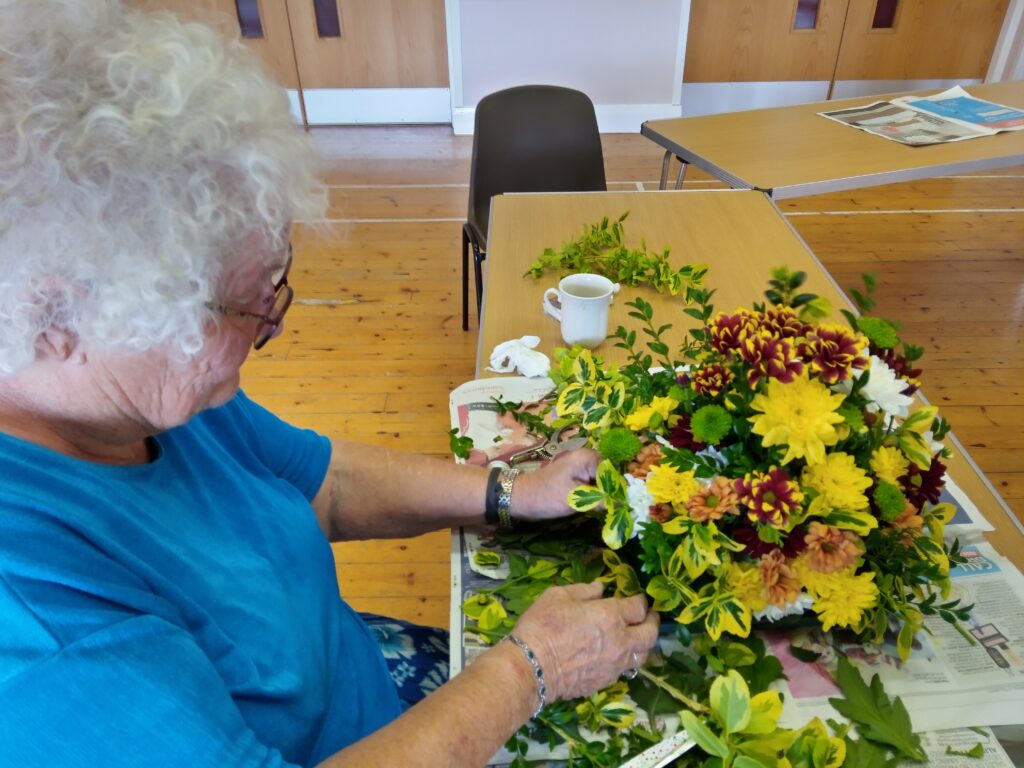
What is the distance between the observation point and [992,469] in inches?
88.5

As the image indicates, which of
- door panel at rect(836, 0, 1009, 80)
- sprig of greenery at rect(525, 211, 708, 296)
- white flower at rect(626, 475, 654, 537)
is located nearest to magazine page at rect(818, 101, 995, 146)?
sprig of greenery at rect(525, 211, 708, 296)

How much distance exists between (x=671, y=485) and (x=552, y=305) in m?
0.75

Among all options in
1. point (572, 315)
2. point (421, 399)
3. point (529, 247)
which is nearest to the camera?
point (572, 315)

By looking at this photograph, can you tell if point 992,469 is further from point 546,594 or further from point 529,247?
point 546,594

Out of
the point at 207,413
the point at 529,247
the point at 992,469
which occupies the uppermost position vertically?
the point at 207,413

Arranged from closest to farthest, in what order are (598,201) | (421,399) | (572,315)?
(572,315) → (598,201) → (421,399)

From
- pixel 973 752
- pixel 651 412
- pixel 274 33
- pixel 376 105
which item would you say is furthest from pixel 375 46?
pixel 973 752

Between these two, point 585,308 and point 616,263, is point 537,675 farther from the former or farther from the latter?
point 616,263

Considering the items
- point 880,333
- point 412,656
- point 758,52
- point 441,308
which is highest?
point 880,333

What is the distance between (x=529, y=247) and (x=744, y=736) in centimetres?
127

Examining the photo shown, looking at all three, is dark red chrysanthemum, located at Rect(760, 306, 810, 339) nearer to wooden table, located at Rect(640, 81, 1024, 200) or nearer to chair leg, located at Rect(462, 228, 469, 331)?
wooden table, located at Rect(640, 81, 1024, 200)

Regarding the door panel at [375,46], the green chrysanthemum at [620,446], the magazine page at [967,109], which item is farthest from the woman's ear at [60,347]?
the door panel at [375,46]

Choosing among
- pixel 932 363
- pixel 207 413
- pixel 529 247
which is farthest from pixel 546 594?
pixel 932 363

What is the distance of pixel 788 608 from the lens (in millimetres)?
788
